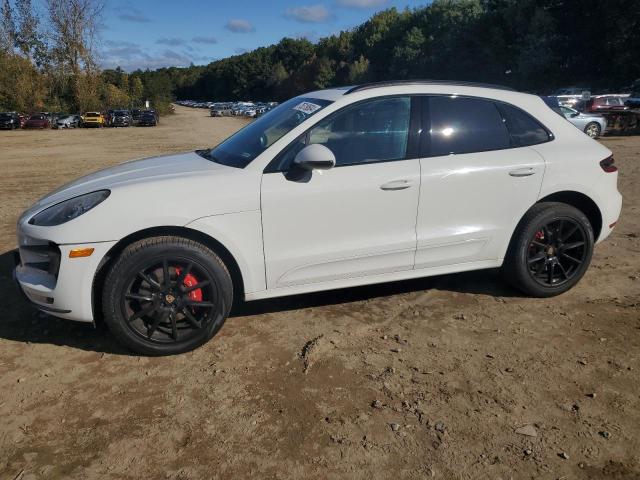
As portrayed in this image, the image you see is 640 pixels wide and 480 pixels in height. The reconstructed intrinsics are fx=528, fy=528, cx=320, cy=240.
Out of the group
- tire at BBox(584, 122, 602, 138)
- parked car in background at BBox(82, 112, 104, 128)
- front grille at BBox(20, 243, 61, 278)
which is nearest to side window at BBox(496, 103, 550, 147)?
front grille at BBox(20, 243, 61, 278)

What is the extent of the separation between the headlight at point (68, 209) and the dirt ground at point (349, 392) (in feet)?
3.07

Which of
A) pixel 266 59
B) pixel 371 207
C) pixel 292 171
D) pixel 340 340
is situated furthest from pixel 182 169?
pixel 266 59

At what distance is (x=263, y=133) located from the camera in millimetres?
4090

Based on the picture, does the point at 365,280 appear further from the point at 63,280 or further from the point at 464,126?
the point at 63,280

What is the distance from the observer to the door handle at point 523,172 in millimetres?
4105

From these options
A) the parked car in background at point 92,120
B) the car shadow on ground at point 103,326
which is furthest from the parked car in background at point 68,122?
the car shadow on ground at point 103,326

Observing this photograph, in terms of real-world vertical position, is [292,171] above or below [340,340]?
above

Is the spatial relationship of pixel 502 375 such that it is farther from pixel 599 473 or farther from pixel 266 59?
pixel 266 59

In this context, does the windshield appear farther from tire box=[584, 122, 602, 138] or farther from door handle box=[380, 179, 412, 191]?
tire box=[584, 122, 602, 138]

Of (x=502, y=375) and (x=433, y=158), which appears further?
(x=433, y=158)

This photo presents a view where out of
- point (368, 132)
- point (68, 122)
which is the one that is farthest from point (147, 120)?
point (368, 132)

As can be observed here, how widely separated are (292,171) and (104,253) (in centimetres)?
133

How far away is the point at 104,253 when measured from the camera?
3344 millimetres

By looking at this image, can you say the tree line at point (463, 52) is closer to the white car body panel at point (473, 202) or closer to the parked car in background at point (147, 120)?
the parked car in background at point (147, 120)
